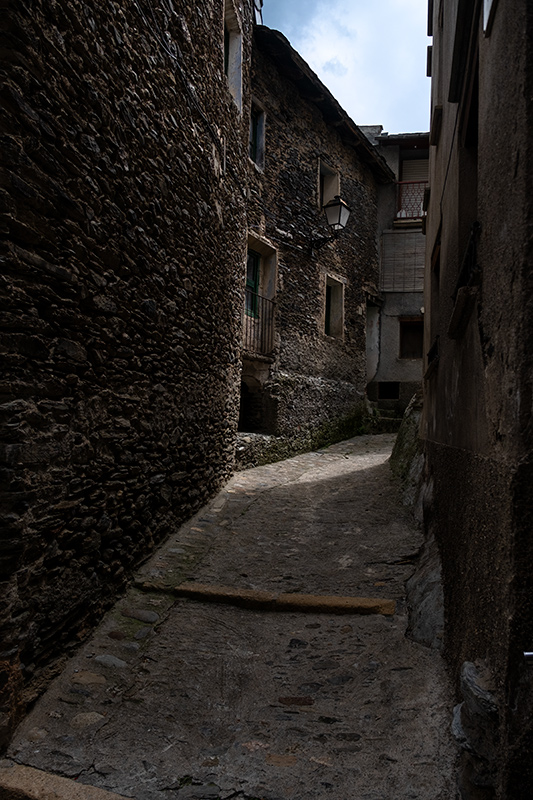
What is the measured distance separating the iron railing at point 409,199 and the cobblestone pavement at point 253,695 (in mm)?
10796

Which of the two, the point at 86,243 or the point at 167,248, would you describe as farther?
the point at 167,248

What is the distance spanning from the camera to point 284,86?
9453 millimetres

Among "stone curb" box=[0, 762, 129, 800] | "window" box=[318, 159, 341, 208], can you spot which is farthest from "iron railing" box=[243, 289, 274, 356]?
"stone curb" box=[0, 762, 129, 800]

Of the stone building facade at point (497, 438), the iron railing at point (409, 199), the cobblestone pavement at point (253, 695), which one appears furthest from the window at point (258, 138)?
the cobblestone pavement at point (253, 695)

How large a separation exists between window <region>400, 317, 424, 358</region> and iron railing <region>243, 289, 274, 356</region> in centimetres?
533

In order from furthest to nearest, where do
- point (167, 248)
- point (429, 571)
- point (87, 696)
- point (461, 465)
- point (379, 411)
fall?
point (379, 411)
point (167, 248)
point (429, 571)
point (87, 696)
point (461, 465)

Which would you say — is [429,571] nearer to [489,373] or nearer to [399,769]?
[399,769]

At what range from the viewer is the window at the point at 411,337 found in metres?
13.1

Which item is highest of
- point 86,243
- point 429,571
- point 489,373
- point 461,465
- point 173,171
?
point 173,171

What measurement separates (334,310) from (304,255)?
1.87 meters

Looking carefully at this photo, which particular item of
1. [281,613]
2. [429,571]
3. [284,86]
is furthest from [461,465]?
[284,86]

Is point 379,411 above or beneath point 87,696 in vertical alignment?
above

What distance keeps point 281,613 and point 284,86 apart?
31.0 feet

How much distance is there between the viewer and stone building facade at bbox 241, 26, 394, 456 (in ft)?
29.0
